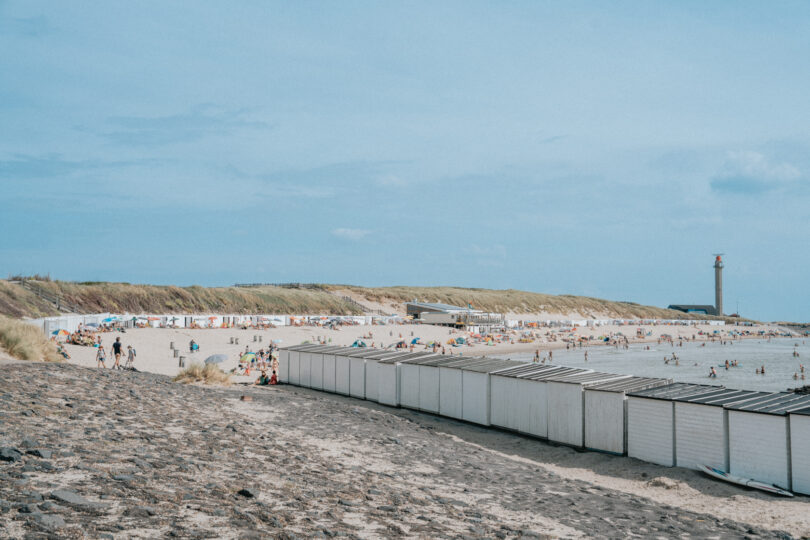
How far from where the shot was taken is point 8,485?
22.6ft

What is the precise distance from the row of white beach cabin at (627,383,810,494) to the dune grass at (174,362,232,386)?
514 inches

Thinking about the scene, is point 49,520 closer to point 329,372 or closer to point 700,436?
point 700,436

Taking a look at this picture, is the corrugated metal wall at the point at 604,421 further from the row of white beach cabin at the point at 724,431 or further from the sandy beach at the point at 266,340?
the sandy beach at the point at 266,340

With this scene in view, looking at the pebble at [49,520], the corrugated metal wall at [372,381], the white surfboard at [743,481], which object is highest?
the pebble at [49,520]

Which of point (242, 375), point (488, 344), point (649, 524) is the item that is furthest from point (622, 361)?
point (649, 524)

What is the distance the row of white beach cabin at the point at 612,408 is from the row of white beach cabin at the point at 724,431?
2 cm

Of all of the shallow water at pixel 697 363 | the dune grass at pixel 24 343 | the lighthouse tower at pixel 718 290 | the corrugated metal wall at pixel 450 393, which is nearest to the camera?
the corrugated metal wall at pixel 450 393

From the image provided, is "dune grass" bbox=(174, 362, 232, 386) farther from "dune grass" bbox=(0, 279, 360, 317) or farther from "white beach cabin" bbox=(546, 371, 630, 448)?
"dune grass" bbox=(0, 279, 360, 317)

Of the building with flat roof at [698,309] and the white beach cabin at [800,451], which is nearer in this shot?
the white beach cabin at [800,451]

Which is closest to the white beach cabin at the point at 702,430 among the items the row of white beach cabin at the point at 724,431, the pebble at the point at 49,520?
the row of white beach cabin at the point at 724,431

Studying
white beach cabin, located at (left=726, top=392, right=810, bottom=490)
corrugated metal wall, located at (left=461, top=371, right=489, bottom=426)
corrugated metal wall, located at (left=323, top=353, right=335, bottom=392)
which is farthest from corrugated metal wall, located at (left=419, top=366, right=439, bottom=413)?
white beach cabin, located at (left=726, top=392, right=810, bottom=490)

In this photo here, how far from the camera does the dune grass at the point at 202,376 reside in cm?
2041

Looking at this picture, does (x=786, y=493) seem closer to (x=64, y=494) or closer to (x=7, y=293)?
(x=64, y=494)

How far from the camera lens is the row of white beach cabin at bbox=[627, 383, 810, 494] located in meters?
11.9
